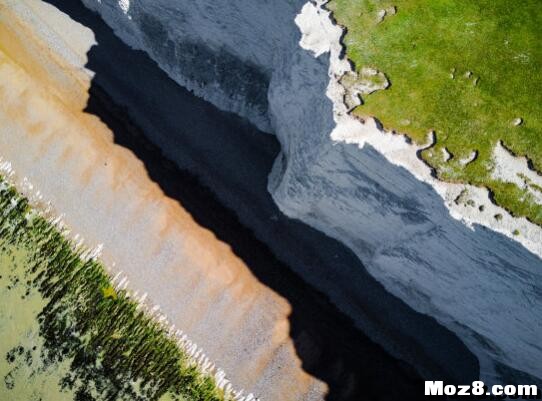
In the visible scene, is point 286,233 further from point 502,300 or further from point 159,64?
point 159,64

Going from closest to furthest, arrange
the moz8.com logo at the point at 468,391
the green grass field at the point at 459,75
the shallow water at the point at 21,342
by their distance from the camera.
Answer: the green grass field at the point at 459,75, the moz8.com logo at the point at 468,391, the shallow water at the point at 21,342

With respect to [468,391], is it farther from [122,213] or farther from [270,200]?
[122,213]

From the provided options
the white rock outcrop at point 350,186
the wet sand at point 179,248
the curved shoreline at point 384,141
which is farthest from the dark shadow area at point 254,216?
the curved shoreline at point 384,141

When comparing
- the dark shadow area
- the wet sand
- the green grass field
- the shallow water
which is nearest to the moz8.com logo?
the dark shadow area

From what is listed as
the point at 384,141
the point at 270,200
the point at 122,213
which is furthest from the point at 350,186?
the point at 122,213

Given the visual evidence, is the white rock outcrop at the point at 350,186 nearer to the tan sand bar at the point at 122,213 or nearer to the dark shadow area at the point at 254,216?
the dark shadow area at the point at 254,216

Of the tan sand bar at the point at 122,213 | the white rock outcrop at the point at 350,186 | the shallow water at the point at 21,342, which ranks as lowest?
the shallow water at the point at 21,342

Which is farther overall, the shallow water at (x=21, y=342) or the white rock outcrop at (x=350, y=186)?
the shallow water at (x=21, y=342)
